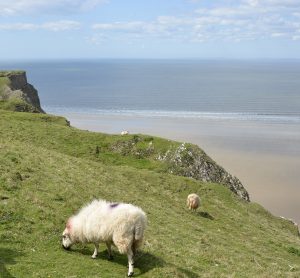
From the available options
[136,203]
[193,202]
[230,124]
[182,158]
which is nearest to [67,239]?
[136,203]

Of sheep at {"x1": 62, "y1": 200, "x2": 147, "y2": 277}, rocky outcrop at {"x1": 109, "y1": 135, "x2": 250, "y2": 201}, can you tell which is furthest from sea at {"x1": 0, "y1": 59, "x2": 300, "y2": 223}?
sheep at {"x1": 62, "y1": 200, "x2": 147, "y2": 277}

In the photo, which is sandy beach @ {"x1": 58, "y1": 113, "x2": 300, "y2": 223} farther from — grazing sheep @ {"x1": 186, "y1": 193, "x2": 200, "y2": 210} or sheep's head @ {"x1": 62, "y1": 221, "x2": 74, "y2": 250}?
sheep's head @ {"x1": 62, "y1": 221, "x2": 74, "y2": 250}

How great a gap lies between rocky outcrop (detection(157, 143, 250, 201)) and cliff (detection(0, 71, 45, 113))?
30.7 meters

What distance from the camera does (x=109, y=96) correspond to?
194 metres

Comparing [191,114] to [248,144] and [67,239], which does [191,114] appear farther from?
[67,239]

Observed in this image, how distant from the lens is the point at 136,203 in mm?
28938

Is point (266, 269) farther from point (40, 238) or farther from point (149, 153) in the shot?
point (149, 153)

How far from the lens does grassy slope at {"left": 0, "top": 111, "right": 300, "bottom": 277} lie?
53.5 feet

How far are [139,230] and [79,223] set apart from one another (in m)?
2.76

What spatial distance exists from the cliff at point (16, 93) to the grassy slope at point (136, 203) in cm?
2298

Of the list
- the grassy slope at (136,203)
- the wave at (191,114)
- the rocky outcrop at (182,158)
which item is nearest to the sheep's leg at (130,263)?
the grassy slope at (136,203)

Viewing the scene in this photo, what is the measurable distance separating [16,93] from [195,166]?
1756 inches

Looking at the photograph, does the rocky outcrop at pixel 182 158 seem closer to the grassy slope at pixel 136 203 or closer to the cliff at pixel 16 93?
the grassy slope at pixel 136 203

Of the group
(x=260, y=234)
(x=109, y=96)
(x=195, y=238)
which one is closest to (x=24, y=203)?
(x=195, y=238)
